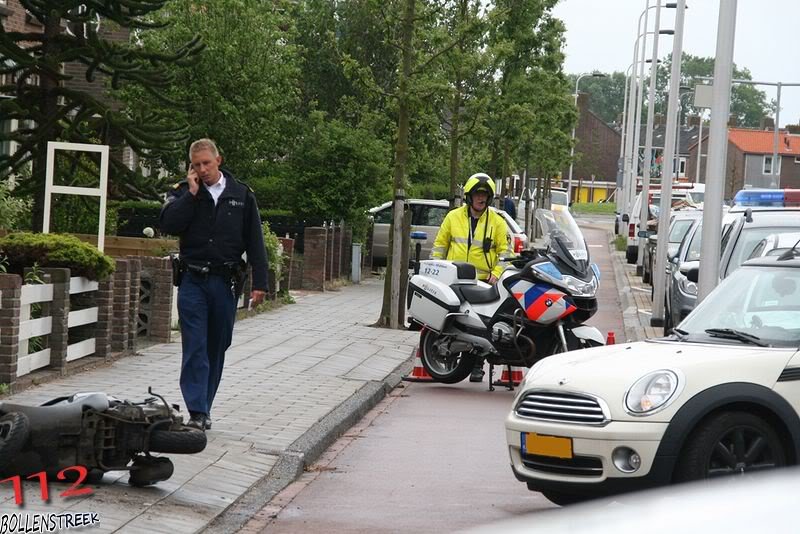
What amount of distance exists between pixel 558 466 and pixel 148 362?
672cm

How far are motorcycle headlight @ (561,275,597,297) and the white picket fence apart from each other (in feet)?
14.0

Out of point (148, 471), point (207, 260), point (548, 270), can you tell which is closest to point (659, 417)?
point (148, 471)

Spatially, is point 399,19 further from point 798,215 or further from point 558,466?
point 558,466

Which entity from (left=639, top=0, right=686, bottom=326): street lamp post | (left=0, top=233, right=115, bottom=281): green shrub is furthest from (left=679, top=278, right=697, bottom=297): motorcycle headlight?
(left=0, top=233, right=115, bottom=281): green shrub

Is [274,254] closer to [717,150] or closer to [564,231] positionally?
[717,150]

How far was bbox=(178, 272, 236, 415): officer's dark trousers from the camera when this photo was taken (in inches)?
347

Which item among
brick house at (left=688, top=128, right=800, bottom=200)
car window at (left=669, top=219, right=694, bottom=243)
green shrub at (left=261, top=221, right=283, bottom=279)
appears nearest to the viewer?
green shrub at (left=261, top=221, right=283, bottom=279)

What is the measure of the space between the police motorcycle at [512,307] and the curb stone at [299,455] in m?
0.76

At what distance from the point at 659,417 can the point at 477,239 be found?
7007mm

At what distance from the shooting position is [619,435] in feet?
22.7

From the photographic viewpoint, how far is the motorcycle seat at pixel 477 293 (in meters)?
13.2

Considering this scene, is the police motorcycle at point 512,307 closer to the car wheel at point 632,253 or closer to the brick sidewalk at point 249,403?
the brick sidewalk at point 249,403

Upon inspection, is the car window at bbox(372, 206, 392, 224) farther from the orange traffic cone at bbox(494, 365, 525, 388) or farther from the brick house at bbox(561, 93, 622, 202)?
the brick house at bbox(561, 93, 622, 202)

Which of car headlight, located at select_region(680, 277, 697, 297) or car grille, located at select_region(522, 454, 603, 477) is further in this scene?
car headlight, located at select_region(680, 277, 697, 297)
